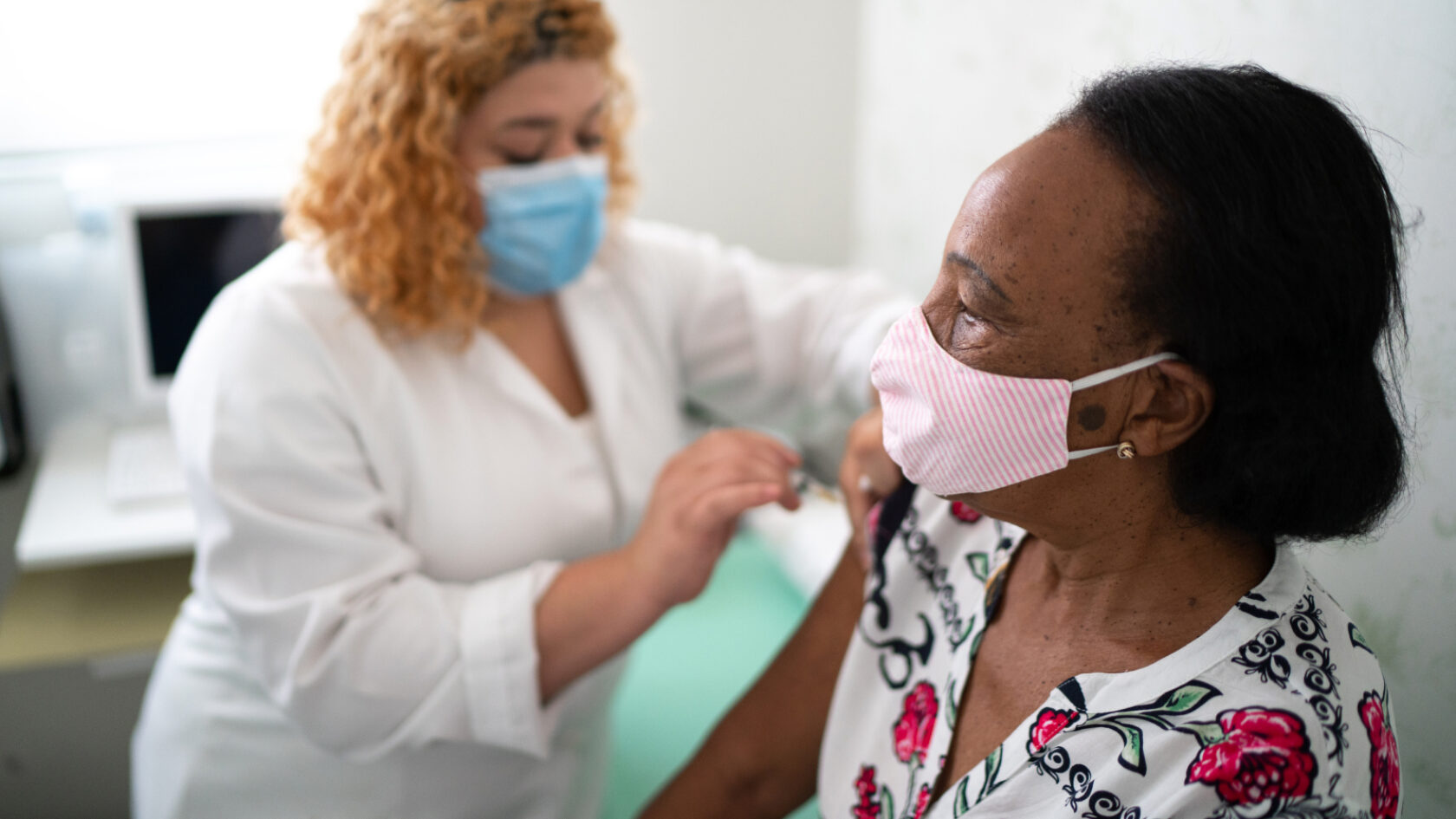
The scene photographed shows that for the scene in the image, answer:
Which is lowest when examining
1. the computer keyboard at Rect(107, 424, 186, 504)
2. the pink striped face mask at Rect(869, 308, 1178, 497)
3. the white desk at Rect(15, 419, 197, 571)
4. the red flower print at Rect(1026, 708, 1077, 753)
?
the white desk at Rect(15, 419, 197, 571)

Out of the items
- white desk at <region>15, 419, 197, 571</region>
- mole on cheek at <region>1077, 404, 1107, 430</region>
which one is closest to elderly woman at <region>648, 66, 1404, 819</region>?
mole on cheek at <region>1077, 404, 1107, 430</region>

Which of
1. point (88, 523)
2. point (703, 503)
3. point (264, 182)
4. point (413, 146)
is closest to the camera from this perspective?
point (703, 503)

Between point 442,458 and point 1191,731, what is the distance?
103cm

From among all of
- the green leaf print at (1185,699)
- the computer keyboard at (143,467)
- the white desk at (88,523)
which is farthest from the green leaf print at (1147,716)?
the computer keyboard at (143,467)

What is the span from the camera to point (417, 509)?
146 cm

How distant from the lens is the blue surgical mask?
4.86ft

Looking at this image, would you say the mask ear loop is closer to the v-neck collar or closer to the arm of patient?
the arm of patient

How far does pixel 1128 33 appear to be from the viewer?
1.38m

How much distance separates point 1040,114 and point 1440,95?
0.72m

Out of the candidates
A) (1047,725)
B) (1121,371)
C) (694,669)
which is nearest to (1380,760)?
(1047,725)

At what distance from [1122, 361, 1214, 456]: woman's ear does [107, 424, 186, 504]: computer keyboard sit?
6.25ft

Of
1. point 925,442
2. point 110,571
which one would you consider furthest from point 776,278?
point 110,571

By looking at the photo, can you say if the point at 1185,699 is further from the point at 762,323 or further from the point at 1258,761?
the point at 762,323

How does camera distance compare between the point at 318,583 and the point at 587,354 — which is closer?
the point at 318,583
